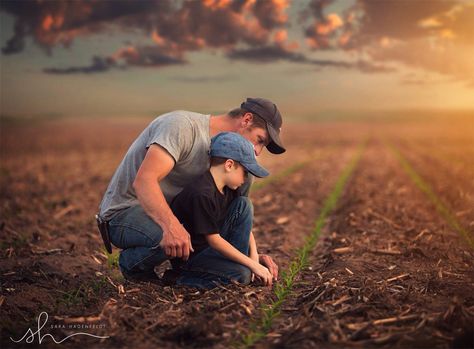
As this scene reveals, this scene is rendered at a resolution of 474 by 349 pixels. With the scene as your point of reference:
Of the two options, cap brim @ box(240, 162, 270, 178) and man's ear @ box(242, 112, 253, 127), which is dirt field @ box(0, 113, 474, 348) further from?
man's ear @ box(242, 112, 253, 127)

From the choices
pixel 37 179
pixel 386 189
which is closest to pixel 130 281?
pixel 386 189

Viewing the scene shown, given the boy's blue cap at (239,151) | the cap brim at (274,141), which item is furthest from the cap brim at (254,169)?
the cap brim at (274,141)

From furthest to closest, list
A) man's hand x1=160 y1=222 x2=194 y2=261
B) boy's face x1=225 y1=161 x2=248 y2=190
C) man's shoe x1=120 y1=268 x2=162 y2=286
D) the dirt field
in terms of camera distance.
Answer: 1. man's shoe x1=120 y1=268 x2=162 y2=286
2. boy's face x1=225 y1=161 x2=248 y2=190
3. man's hand x1=160 y1=222 x2=194 y2=261
4. the dirt field

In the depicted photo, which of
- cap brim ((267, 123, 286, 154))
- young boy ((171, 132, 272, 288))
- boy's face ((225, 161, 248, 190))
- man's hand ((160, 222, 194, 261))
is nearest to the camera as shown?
man's hand ((160, 222, 194, 261))

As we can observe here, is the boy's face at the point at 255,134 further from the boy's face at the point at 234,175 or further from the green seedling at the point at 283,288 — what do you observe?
the green seedling at the point at 283,288

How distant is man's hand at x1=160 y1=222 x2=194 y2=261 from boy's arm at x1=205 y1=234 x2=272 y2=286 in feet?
0.64

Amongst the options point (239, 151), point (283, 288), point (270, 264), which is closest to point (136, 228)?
point (239, 151)

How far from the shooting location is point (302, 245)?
6703 mm

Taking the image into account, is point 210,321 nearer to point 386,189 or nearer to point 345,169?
point 386,189

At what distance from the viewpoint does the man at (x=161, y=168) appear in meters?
4.34

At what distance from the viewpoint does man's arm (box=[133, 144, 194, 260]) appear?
4.20 m

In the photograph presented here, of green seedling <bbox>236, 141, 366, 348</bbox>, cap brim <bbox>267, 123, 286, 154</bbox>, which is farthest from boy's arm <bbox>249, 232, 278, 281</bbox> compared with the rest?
cap brim <bbox>267, 123, 286, 154</bbox>

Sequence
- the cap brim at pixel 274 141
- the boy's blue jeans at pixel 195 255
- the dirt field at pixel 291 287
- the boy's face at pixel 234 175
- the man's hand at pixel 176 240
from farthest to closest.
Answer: the cap brim at pixel 274 141, the boy's blue jeans at pixel 195 255, the boy's face at pixel 234 175, the man's hand at pixel 176 240, the dirt field at pixel 291 287

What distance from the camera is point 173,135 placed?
442 centimetres
